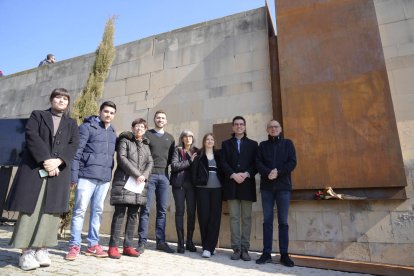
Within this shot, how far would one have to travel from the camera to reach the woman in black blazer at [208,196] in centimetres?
369

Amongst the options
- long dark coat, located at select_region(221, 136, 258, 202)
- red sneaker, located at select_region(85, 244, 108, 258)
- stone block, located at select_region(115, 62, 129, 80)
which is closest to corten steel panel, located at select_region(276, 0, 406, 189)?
long dark coat, located at select_region(221, 136, 258, 202)

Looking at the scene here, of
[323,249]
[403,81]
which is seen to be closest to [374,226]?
[323,249]

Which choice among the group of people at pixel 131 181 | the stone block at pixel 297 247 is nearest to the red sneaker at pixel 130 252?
the group of people at pixel 131 181

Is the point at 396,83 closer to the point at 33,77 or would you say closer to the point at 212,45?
the point at 212,45

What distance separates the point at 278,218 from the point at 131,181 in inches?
68.0

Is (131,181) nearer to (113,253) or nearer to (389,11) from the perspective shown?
(113,253)

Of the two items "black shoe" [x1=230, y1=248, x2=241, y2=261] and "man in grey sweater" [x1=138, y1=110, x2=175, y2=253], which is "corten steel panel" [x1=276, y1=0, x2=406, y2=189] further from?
"man in grey sweater" [x1=138, y1=110, x2=175, y2=253]

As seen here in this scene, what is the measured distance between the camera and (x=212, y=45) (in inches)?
221

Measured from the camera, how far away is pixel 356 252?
3914 mm

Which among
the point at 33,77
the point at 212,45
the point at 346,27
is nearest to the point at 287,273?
the point at 346,27

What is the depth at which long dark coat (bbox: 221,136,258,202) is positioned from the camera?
12.0 ft

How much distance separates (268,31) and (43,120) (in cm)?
387

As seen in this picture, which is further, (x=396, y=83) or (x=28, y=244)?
(x=396, y=83)

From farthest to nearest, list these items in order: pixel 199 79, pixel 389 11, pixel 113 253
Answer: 1. pixel 199 79
2. pixel 389 11
3. pixel 113 253
